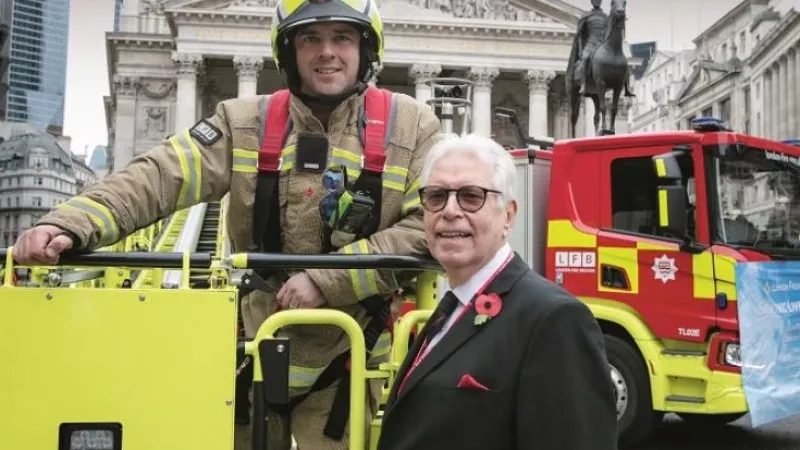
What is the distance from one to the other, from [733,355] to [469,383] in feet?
19.9

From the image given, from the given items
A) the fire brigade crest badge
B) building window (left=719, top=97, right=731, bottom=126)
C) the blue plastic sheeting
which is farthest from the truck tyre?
building window (left=719, top=97, right=731, bottom=126)

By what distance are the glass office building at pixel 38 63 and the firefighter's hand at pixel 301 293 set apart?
6790 inches

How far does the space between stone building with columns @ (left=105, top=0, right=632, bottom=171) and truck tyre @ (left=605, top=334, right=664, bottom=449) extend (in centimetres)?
4107

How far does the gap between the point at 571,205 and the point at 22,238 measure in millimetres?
6255

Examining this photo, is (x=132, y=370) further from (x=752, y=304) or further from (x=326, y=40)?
(x=752, y=304)

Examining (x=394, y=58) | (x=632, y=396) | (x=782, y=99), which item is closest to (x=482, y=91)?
(x=394, y=58)

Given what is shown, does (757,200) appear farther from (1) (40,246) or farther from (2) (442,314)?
(1) (40,246)

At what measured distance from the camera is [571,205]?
27.3 ft

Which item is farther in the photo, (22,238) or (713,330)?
(713,330)

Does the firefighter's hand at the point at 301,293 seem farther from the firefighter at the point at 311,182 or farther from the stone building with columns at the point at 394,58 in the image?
the stone building with columns at the point at 394,58

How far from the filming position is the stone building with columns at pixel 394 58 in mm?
49156

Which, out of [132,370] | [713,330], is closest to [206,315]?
[132,370]

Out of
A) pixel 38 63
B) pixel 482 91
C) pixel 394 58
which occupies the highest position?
pixel 38 63

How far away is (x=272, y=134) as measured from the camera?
10.7 feet
